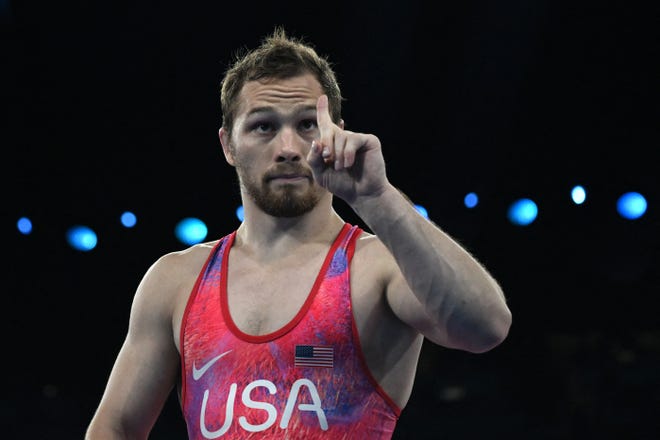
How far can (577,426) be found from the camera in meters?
4.03

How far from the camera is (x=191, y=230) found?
163 inches


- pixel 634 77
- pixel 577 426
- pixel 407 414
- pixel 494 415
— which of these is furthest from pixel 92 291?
pixel 634 77

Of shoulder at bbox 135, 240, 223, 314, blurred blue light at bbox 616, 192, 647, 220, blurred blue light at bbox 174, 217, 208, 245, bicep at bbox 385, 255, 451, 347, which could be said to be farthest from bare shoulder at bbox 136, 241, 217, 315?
blurred blue light at bbox 616, 192, 647, 220

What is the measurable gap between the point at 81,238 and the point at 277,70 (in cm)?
241

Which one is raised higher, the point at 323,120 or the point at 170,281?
the point at 323,120

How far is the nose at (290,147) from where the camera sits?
76.7 inches

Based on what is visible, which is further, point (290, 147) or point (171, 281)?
point (171, 281)

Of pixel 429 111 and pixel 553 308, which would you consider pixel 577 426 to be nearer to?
pixel 553 308

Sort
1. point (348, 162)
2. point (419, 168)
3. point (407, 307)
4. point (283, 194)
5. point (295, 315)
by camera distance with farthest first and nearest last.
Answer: point (419, 168)
point (283, 194)
point (295, 315)
point (407, 307)
point (348, 162)

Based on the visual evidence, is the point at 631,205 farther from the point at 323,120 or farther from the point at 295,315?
the point at 323,120

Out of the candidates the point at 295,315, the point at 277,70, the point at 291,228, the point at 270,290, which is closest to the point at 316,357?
the point at 295,315

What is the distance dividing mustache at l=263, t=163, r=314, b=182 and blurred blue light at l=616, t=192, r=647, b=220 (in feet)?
7.48

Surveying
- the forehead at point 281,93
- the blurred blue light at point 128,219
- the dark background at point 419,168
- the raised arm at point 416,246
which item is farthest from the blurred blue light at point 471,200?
the raised arm at point 416,246

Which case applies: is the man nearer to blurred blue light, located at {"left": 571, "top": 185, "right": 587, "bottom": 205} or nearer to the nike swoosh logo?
the nike swoosh logo
